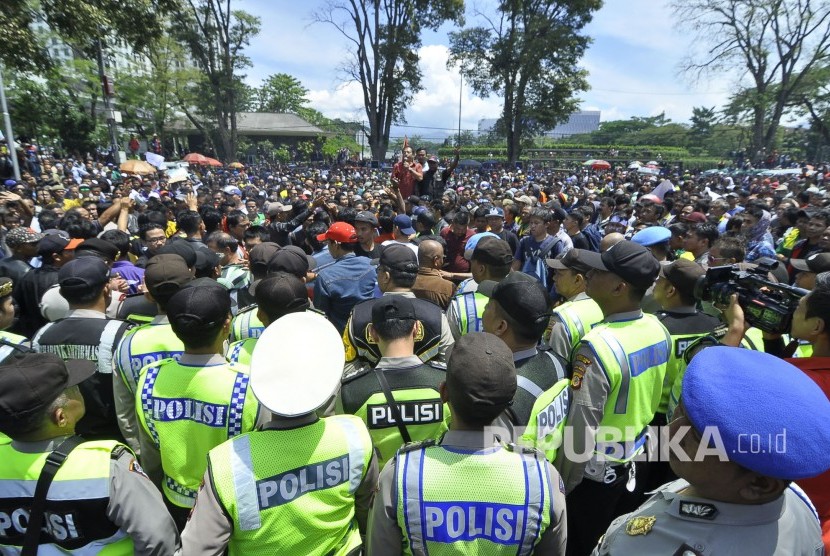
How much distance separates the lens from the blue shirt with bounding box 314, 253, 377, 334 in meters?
4.27

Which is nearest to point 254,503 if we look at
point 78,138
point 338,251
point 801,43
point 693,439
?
point 693,439

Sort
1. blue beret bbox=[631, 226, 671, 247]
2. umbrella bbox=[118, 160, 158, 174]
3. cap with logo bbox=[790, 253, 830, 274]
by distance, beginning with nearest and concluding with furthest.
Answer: cap with logo bbox=[790, 253, 830, 274], blue beret bbox=[631, 226, 671, 247], umbrella bbox=[118, 160, 158, 174]

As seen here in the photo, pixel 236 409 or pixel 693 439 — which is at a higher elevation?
pixel 693 439

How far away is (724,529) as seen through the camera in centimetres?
114

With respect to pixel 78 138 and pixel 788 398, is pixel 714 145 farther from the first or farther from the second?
pixel 788 398

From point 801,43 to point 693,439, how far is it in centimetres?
4207

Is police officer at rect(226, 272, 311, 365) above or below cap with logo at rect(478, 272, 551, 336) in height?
below

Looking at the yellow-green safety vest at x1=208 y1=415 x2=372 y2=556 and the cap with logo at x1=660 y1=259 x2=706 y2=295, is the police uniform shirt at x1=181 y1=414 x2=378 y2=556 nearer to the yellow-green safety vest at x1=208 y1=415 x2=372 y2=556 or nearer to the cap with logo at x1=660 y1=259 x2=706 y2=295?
the yellow-green safety vest at x1=208 y1=415 x2=372 y2=556

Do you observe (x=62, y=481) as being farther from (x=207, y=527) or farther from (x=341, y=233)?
(x=341, y=233)

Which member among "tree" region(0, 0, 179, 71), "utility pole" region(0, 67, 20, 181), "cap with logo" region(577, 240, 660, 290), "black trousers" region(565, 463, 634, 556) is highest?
"tree" region(0, 0, 179, 71)

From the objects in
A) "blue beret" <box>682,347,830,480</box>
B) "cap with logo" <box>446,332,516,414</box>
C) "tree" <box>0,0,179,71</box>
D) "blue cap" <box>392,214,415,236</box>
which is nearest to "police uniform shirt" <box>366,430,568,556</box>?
"cap with logo" <box>446,332,516,414</box>

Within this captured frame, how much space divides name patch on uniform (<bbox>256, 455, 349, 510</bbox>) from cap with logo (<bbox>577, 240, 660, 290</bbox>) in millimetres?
1770

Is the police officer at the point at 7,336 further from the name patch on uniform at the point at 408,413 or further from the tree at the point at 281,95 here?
the tree at the point at 281,95

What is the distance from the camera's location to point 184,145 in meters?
49.2
